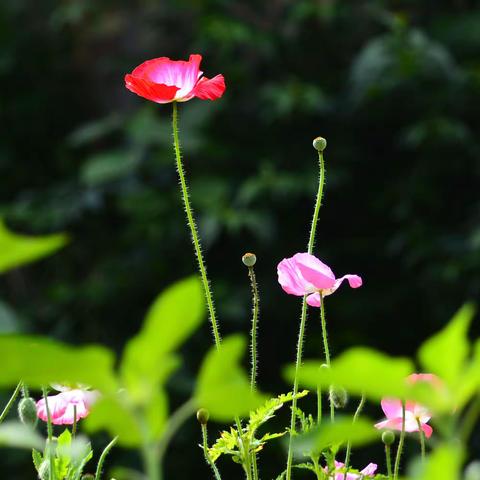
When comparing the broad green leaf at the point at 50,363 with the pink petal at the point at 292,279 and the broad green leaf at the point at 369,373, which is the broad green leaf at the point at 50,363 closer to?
the broad green leaf at the point at 369,373

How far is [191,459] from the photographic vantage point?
2633 mm

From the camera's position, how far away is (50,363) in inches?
7.9

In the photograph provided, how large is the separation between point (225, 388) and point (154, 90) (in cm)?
36

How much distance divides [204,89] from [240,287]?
7.18 ft

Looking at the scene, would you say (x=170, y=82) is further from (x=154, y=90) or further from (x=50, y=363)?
(x=50, y=363)

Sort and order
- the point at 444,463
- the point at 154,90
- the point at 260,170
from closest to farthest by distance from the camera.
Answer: the point at 444,463 < the point at 154,90 < the point at 260,170

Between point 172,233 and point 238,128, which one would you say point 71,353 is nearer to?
point 172,233

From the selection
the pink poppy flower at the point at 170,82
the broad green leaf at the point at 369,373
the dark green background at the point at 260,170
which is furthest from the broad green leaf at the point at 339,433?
the dark green background at the point at 260,170

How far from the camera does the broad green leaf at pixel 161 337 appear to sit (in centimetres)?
21

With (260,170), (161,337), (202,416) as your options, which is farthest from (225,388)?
(260,170)

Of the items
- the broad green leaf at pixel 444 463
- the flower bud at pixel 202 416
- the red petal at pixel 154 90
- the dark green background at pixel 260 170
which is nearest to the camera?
the broad green leaf at pixel 444 463

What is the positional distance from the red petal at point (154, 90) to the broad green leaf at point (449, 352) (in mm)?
342

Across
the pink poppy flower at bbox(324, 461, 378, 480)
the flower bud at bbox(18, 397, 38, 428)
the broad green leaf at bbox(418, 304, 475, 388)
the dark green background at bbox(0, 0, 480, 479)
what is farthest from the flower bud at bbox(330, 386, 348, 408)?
the dark green background at bbox(0, 0, 480, 479)

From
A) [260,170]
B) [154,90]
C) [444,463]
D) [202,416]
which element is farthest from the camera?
[260,170]
